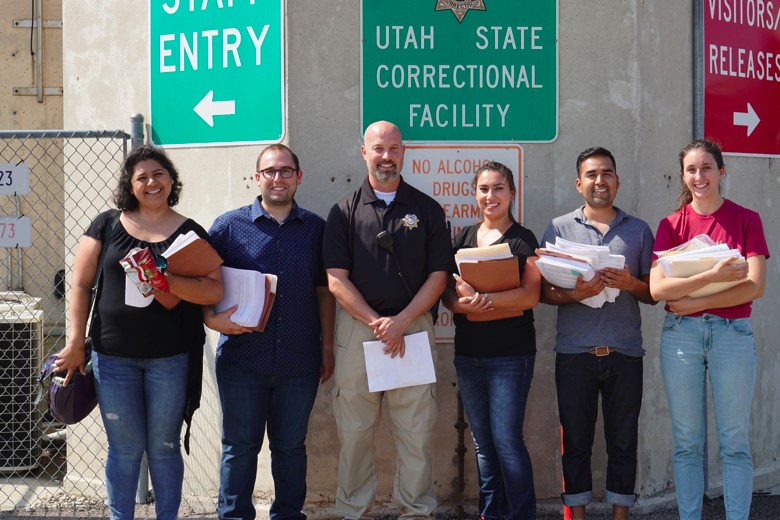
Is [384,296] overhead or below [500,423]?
overhead

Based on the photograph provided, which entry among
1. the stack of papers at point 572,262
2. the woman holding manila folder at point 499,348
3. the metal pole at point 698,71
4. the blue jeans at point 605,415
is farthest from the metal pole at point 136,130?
the metal pole at point 698,71

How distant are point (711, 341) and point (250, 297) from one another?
2.35 meters

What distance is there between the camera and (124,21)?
5582mm

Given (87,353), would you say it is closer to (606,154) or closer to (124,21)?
(124,21)

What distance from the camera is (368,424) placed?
4609mm

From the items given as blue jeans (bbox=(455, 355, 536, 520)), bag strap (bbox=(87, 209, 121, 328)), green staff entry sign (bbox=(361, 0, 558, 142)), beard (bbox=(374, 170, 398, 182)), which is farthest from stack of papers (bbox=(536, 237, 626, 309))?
bag strap (bbox=(87, 209, 121, 328))

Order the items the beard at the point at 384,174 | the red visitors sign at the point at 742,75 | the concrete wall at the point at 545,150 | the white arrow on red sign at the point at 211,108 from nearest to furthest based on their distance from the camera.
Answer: the beard at the point at 384,174 → the concrete wall at the point at 545,150 → the white arrow on red sign at the point at 211,108 → the red visitors sign at the point at 742,75

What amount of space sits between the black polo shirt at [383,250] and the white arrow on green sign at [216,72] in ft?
3.11

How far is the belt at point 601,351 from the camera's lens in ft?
14.7

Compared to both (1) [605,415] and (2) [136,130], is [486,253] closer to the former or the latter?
(1) [605,415]

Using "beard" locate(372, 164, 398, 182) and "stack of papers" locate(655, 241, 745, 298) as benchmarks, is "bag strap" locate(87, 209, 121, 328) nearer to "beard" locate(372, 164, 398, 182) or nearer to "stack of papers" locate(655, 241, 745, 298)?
"beard" locate(372, 164, 398, 182)

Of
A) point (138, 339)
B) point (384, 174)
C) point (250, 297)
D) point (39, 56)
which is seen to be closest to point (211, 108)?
point (384, 174)

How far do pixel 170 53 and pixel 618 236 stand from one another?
3010 millimetres

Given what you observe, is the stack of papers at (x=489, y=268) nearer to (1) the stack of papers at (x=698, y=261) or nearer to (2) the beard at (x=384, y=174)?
(2) the beard at (x=384, y=174)
